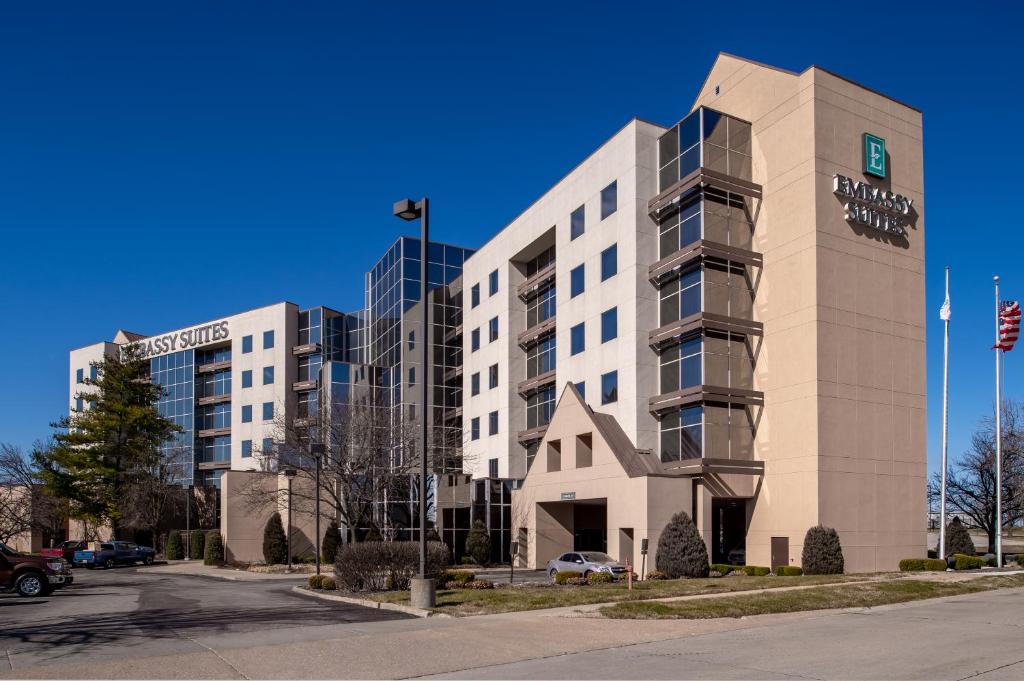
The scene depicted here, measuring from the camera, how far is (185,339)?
87.2 meters

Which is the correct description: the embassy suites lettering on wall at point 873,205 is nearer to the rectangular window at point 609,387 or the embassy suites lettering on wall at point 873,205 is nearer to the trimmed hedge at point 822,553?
the rectangular window at point 609,387

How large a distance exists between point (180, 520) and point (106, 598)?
49.1 meters

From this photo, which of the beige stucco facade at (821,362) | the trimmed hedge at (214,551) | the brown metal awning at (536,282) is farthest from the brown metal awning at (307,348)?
the beige stucco facade at (821,362)

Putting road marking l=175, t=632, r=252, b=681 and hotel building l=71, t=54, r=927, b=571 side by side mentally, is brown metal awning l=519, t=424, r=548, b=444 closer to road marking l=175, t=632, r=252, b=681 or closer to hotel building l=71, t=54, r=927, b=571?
hotel building l=71, t=54, r=927, b=571

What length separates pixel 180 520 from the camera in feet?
242

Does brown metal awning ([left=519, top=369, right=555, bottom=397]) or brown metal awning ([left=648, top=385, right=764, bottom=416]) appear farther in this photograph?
brown metal awning ([left=519, top=369, right=555, bottom=397])

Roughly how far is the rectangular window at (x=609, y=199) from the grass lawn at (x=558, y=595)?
2177 cm

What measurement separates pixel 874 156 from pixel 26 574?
120ft

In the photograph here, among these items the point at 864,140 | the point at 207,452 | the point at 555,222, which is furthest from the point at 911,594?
the point at 207,452

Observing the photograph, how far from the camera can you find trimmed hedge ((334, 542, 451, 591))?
1016 inches

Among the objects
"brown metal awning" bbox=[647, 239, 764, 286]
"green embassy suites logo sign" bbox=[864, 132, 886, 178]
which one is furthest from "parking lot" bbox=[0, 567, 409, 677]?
"green embassy suites logo sign" bbox=[864, 132, 886, 178]

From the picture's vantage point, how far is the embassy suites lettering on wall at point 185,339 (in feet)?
278

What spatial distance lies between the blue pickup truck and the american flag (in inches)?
2086

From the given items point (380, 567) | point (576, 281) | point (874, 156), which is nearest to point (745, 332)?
point (874, 156)
